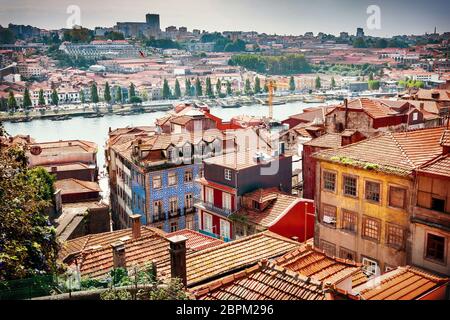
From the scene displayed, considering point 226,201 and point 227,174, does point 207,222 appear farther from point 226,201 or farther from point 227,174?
point 227,174

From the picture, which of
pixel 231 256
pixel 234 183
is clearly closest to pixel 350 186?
pixel 231 256

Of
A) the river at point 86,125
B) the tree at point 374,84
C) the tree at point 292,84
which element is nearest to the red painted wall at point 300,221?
the river at point 86,125

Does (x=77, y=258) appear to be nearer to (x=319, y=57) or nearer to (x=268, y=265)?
(x=268, y=265)

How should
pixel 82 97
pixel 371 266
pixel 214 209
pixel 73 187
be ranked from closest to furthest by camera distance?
pixel 371 266 < pixel 214 209 < pixel 73 187 < pixel 82 97

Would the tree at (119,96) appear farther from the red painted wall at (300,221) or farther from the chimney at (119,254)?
the chimney at (119,254)

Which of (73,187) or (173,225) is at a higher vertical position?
(73,187)

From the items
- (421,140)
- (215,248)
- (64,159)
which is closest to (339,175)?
(421,140)

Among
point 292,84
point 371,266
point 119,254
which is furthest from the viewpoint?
point 292,84
